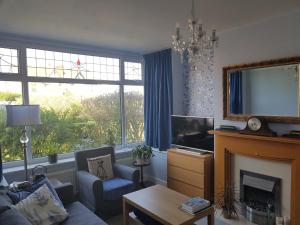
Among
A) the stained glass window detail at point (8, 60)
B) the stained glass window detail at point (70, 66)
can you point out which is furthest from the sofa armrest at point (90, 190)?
the stained glass window detail at point (8, 60)

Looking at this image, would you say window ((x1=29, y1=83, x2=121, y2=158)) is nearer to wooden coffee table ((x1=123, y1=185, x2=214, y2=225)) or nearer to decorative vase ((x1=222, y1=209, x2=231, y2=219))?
wooden coffee table ((x1=123, y1=185, x2=214, y2=225))

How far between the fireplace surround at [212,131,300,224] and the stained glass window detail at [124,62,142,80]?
2.19 m

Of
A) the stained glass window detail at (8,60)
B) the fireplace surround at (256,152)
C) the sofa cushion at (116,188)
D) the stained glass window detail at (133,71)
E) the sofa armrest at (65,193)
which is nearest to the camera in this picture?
the fireplace surround at (256,152)

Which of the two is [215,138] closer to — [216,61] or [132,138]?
[216,61]

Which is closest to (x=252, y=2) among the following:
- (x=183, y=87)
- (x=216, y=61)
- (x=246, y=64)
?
(x=246, y=64)

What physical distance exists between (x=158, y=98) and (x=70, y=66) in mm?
1679

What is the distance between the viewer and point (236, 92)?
10.4 ft

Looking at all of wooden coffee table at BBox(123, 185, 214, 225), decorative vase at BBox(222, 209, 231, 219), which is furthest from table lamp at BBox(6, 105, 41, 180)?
decorative vase at BBox(222, 209, 231, 219)

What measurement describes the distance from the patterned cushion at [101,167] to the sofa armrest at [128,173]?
0.10 meters

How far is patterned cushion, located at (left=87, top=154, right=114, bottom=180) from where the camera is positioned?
11.3ft

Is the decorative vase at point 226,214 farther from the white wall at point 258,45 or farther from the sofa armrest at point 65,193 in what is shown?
the sofa armrest at point 65,193

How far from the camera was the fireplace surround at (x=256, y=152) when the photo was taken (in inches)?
98.2

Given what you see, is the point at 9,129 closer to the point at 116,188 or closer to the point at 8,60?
the point at 8,60

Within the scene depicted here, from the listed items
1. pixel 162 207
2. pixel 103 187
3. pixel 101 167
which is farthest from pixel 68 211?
pixel 101 167
